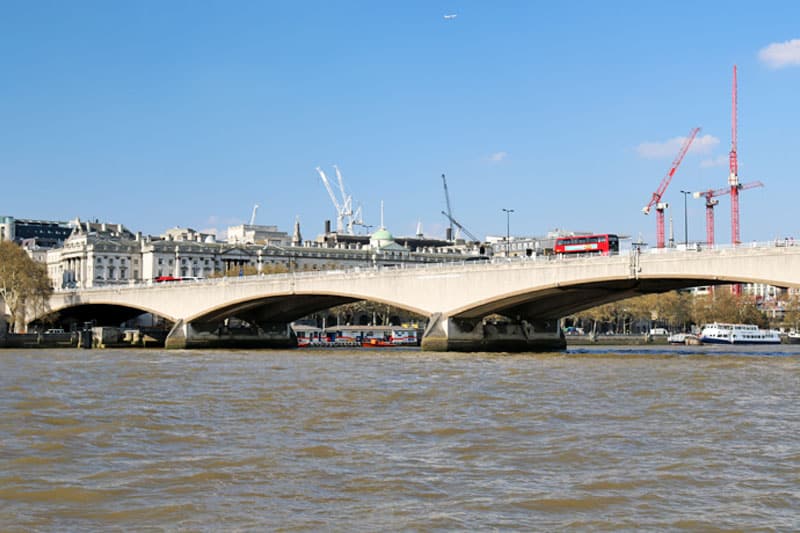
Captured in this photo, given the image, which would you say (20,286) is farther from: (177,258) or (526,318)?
(177,258)

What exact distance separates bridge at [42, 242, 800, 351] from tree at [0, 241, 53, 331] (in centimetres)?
709

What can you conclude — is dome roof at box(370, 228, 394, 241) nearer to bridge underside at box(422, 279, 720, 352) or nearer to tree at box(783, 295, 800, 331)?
tree at box(783, 295, 800, 331)

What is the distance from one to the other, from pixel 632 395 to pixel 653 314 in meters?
101

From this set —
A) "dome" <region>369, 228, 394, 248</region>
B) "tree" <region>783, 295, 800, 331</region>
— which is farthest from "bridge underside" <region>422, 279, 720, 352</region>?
"dome" <region>369, 228, 394, 248</region>

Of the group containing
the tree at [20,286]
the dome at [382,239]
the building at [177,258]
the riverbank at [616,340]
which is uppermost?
the dome at [382,239]

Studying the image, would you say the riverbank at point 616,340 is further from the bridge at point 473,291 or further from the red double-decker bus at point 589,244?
the red double-decker bus at point 589,244

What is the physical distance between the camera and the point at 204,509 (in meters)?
14.9

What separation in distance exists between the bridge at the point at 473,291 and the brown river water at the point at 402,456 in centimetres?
1441

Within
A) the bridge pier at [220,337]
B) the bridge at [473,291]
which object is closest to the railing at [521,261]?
the bridge at [473,291]

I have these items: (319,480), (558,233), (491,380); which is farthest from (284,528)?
(558,233)

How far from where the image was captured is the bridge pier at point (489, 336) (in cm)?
6141

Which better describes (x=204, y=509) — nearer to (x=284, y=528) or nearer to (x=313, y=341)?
(x=284, y=528)

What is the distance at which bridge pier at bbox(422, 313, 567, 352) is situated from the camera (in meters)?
61.4

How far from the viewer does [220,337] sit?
7838 centimetres
